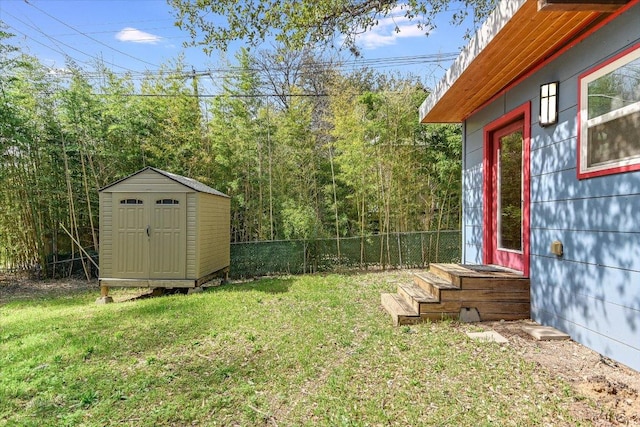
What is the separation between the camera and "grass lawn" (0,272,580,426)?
1.84 metres

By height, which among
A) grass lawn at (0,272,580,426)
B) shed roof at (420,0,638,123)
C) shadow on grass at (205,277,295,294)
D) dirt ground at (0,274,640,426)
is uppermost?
shed roof at (420,0,638,123)

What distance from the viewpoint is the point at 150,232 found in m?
5.43

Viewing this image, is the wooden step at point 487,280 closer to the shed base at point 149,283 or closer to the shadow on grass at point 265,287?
the shadow on grass at point 265,287

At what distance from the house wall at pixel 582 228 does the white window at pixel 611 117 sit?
0.07 m

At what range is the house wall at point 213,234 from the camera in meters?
5.55

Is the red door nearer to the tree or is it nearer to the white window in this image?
the white window

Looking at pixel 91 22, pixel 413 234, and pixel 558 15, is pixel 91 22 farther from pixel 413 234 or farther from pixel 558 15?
pixel 558 15

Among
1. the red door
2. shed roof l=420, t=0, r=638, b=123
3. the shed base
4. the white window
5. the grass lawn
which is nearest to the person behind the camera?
the grass lawn

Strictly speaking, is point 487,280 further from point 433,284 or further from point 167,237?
point 167,237

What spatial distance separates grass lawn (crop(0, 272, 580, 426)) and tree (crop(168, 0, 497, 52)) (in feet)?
10.2

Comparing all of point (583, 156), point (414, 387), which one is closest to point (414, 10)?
point (583, 156)

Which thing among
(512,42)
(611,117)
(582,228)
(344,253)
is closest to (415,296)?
(582,228)

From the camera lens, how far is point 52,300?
548cm

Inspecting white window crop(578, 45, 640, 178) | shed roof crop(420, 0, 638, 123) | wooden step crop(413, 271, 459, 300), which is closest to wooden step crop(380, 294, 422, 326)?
wooden step crop(413, 271, 459, 300)
